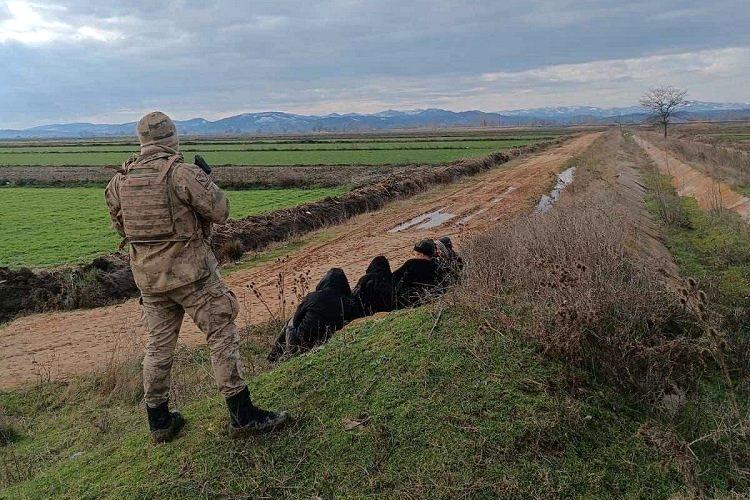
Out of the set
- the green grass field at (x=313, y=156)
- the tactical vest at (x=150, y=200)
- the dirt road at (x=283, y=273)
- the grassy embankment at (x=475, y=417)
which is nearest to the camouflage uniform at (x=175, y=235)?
the tactical vest at (x=150, y=200)

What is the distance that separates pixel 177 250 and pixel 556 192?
22.9 metres

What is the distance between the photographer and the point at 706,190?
20.8 metres

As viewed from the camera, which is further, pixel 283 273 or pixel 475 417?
pixel 283 273

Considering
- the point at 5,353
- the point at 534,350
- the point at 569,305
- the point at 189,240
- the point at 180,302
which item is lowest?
the point at 5,353

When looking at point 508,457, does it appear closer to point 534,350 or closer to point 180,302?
point 534,350

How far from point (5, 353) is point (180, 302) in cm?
710

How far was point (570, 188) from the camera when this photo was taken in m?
22.9

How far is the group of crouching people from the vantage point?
6.60m

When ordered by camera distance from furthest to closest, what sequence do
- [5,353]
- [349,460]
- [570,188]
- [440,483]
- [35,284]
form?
1. [570,188]
2. [35,284]
3. [5,353]
4. [349,460]
5. [440,483]

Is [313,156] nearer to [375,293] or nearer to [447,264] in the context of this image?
[375,293]

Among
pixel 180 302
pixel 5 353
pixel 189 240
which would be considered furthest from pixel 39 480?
pixel 5 353

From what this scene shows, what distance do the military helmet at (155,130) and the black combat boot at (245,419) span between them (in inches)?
75.0

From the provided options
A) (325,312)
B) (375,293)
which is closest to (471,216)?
(375,293)

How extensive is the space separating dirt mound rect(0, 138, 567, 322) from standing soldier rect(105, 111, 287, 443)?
356 inches
